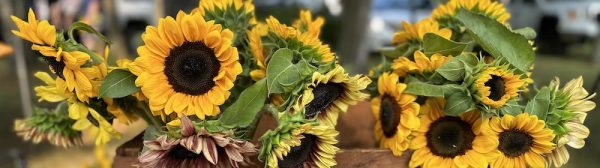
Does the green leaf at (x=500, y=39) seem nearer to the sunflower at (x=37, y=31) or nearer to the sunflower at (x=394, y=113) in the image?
the sunflower at (x=394, y=113)

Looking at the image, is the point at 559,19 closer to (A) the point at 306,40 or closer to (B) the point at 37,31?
(A) the point at 306,40

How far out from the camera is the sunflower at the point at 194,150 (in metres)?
0.74

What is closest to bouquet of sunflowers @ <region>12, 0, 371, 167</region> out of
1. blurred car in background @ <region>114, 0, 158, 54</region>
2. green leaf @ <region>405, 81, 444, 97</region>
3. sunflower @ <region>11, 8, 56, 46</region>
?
sunflower @ <region>11, 8, 56, 46</region>

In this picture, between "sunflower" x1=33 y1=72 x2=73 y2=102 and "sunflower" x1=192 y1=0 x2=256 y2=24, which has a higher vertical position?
"sunflower" x1=192 y1=0 x2=256 y2=24

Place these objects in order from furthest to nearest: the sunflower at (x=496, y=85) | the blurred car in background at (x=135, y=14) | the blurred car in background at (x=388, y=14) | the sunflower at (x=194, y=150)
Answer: the blurred car in background at (x=135, y=14) → the blurred car in background at (x=388, y=14) → the sunflower at (x=496, y=85) → the sunflower at (x=194, y=150)

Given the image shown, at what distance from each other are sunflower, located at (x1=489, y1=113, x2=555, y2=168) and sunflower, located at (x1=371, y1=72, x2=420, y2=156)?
114 millimetres

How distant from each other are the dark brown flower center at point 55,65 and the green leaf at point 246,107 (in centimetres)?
22

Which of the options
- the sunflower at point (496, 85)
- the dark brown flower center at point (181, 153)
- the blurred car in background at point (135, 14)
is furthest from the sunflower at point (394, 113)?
the blurred car in background at point (135, 14)

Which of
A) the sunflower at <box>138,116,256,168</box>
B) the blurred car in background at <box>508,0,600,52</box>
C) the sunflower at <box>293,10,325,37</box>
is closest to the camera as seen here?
the sunflower at <box>138,116,256,168</box>

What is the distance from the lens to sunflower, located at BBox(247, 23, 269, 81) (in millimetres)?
914

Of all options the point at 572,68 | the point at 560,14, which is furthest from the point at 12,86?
the point at 560,14

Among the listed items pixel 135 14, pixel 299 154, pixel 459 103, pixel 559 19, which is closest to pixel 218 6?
pixel 299 154

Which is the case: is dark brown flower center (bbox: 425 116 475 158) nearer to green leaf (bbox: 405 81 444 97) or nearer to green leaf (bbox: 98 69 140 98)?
green leaf (bbox: 405 81 444 97)

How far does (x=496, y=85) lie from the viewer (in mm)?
879
